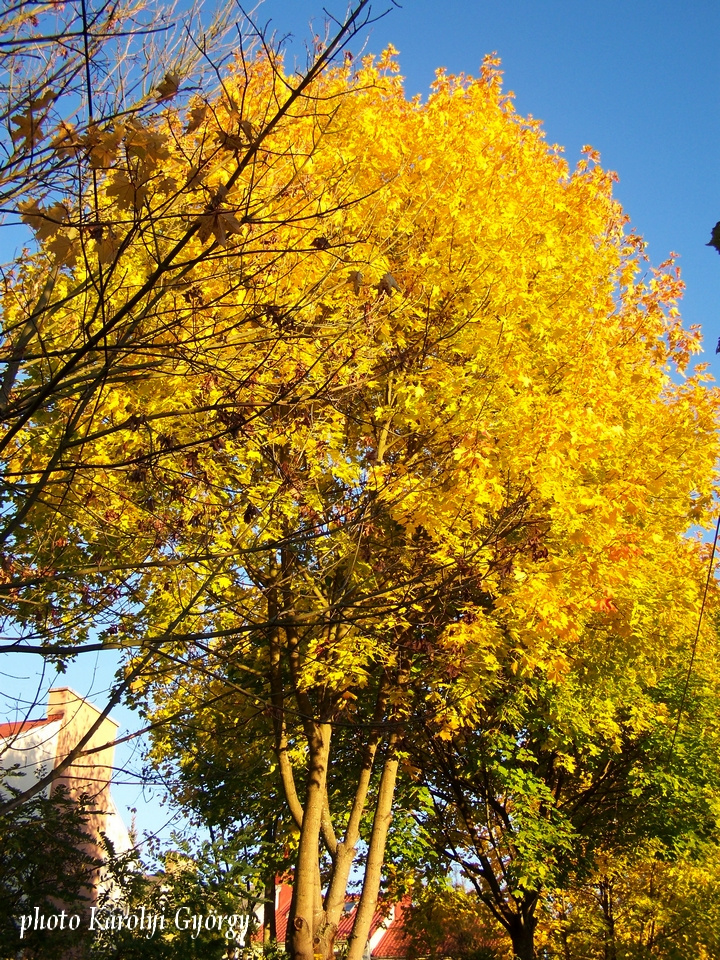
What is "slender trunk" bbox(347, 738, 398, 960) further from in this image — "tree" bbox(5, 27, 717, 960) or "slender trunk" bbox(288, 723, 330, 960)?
"slender trunk" bbox(288, 723, 330, 960)

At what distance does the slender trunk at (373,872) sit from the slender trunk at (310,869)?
0.62 meters

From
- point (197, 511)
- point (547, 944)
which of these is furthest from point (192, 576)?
point (547, 944)

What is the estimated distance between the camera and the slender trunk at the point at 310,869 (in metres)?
7.64

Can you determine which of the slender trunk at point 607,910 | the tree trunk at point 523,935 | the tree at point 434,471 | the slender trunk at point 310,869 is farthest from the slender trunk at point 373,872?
the slender trunk at point 607,910

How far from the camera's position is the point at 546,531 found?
771cm

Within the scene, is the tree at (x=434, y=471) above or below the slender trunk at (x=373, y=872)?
above

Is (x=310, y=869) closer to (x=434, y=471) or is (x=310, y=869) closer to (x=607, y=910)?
(x=434, y=471)

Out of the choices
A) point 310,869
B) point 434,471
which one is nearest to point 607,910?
point 310,869

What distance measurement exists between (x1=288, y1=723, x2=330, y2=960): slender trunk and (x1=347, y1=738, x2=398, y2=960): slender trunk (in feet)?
2.05

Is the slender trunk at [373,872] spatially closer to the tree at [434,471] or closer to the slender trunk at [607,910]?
the tree at [434,471]

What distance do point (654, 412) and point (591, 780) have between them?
6683 millimetres

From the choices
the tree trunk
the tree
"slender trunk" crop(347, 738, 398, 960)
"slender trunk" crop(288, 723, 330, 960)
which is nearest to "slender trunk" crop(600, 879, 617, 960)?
the tree trunk

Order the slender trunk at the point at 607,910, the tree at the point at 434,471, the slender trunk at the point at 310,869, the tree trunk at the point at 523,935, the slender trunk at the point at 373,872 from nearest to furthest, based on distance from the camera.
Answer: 1. the tree at the point at 434,471
2. the slender trunk at the point at 310,869
3. the slender trunk at the point at 373,872
4. the tree trunk at the point at 523,935
5. the slender trunk at the point at 607,910

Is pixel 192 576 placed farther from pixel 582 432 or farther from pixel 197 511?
pixel 582 432
